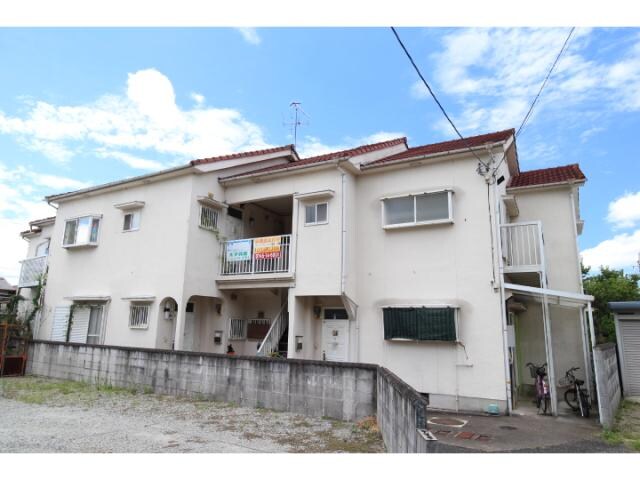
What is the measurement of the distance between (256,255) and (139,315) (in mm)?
4195

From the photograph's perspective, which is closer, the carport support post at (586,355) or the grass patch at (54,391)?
the grass patch at (54,391)

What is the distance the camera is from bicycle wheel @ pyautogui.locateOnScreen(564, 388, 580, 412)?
9530 mm

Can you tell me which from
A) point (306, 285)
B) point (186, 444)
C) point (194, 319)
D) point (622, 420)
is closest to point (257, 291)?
point (194, 319)

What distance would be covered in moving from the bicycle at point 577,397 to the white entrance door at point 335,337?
5.28 meters

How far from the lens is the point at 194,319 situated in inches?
539

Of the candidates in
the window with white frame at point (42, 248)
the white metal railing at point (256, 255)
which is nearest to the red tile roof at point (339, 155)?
the white metal railing at point (256, 255)

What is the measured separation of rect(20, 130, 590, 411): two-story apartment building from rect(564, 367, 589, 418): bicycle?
31.6 inches

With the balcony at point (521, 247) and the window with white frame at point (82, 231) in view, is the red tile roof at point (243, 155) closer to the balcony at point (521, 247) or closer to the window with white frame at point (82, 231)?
the window with white frame at point (82, 231)

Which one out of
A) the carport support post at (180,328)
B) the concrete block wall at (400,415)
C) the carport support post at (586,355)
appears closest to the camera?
the concrete block wall at (400,415)

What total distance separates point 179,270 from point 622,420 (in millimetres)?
11107

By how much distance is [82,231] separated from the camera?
15.0 meters

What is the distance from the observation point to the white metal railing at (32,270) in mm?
16625

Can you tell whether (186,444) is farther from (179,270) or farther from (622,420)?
(622,420)

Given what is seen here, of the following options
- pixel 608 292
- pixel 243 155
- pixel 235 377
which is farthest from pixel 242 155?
pixel 608 292
